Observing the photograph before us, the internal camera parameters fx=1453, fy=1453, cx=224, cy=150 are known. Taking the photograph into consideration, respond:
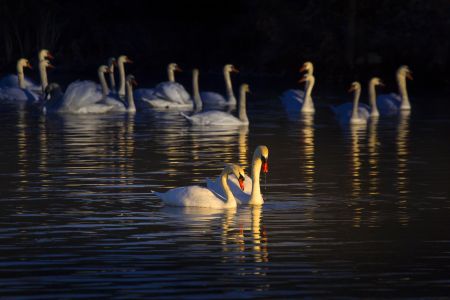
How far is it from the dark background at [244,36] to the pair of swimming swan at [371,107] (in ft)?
22.4

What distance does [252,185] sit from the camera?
16734mm

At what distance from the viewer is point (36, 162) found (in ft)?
71.8

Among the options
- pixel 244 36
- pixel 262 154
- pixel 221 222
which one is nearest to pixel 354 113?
pixel 262 154

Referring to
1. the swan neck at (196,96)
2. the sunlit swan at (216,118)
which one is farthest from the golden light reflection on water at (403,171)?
the swan neck at (196,96)

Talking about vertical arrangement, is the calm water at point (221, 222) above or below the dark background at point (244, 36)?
below

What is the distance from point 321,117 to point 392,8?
57.9 feet

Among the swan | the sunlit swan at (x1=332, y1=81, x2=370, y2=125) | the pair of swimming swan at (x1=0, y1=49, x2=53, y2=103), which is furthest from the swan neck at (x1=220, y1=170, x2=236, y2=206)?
the pair of swimming swan at (x1=0, y1=49, x2=53, y2=103)

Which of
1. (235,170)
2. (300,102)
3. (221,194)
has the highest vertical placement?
(235,170)

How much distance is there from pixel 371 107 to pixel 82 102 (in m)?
7.13

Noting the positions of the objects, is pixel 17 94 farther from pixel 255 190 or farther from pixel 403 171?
pixel 255 190

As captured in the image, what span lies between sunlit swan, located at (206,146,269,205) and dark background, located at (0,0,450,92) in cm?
2777

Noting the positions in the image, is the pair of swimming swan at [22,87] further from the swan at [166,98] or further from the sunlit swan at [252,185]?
the sunlit swan at [252,185]

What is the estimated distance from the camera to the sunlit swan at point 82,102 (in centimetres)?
3559

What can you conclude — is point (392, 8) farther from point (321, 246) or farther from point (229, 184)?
point (321, 246)
